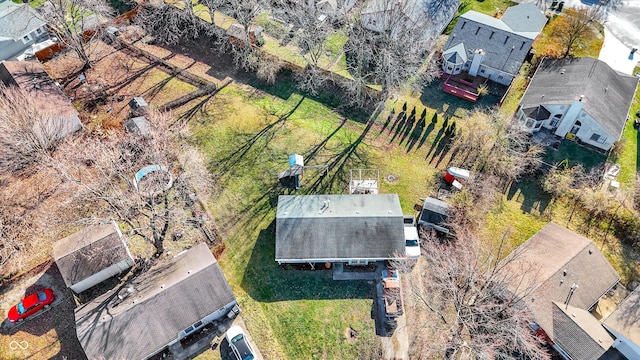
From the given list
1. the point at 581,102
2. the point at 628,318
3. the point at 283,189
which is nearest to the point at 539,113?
A: the point at 581,102

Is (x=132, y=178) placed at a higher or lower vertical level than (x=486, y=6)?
lower

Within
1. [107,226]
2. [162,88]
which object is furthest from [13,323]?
[162,88]

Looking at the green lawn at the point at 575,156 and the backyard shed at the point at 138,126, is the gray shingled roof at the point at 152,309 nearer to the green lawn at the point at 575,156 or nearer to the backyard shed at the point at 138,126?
the backyard shed at the point at 138,126

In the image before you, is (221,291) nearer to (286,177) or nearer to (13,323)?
(286,177)

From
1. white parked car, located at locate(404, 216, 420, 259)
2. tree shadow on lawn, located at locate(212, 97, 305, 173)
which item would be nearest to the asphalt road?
white parked car, located at locate(404, 216, 420, 259)

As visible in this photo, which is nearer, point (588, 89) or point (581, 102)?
point (581, 102)

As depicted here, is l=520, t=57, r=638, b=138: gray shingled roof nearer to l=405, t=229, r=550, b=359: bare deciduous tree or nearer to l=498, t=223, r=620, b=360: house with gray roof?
l=498, t=223, r=620, b=360: house with gray roof

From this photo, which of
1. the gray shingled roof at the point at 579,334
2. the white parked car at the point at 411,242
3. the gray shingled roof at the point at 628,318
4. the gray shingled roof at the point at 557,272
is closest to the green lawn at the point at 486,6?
the white parked car at the point at 411,242

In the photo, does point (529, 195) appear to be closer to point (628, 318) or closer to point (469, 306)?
point (628, 318)
